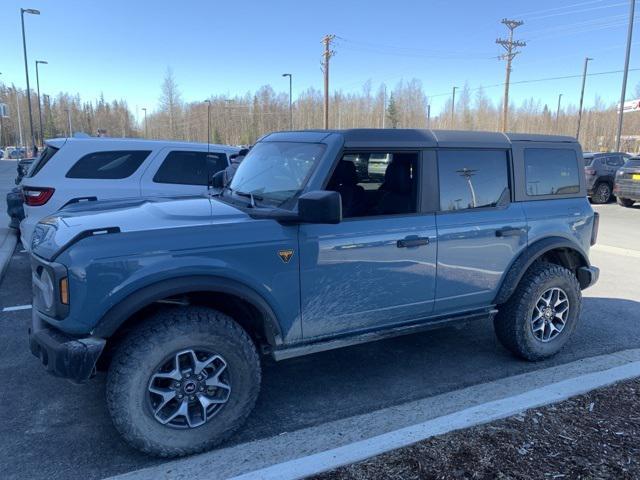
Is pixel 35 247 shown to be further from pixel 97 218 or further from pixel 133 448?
pixel 133 448

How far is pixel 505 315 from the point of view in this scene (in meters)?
4.31

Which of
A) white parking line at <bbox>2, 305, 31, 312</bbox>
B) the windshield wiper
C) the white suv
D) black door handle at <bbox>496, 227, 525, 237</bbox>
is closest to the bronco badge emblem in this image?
the windshield wiper

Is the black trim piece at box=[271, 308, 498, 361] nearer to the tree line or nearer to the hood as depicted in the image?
the hood

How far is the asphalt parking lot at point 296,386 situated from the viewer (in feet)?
9.73

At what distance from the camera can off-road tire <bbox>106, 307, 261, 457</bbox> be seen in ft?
9.11

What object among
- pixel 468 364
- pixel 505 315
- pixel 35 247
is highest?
pixel 35 247

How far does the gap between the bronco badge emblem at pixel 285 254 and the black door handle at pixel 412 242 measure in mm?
833

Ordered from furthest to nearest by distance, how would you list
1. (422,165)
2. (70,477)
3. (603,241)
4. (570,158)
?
1. (603,241)
2. (570,158)
3. (422,165)
4. (70,477)

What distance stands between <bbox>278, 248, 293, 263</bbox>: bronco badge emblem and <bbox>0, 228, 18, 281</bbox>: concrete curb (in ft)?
17.9

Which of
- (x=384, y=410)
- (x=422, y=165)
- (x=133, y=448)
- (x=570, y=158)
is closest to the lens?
(x=133, y=448)

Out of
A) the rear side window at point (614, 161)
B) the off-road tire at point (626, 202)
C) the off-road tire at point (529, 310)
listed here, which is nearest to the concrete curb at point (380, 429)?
the off-road tire at point (529, 310)

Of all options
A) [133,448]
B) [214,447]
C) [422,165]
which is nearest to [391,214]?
[422,165]

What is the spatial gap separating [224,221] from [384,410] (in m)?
1.70

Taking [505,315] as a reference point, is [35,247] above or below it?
above
